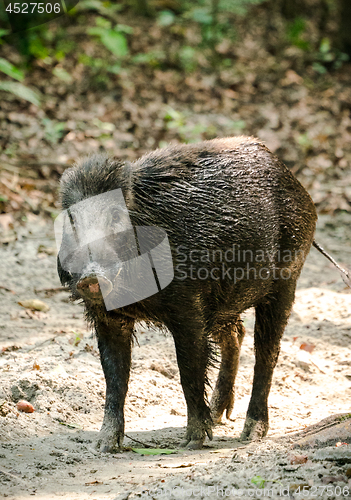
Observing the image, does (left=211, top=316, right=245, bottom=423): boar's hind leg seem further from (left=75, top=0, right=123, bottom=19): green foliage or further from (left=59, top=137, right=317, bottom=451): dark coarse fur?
(left=75, top=0, right=123, bottom=19): green foliage

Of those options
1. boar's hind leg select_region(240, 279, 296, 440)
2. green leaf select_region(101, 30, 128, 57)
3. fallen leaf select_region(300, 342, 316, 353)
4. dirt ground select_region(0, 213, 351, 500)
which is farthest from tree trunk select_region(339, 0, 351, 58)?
boar's hind leg select_region(240, 279, 296, 440)

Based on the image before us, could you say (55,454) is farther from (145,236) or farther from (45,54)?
(45,54)

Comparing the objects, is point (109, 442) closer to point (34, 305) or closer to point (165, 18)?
point (34, 305)

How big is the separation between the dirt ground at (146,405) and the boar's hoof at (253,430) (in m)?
0.09

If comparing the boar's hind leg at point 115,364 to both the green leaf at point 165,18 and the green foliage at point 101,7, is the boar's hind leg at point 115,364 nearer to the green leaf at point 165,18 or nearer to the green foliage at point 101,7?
the green foliage at point 101,7

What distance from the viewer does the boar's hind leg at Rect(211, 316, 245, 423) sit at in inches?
187

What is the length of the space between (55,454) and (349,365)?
3.16 m

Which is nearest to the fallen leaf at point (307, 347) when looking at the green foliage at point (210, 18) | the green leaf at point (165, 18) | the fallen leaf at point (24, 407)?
the fallen leaf at point (24, 407)

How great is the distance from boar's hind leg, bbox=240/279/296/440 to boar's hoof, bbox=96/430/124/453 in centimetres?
110

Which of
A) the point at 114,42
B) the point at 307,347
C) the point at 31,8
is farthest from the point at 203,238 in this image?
the point at 114,42

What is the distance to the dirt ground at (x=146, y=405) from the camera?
2688mm

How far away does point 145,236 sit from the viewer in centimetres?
373

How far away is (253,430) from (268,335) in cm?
75

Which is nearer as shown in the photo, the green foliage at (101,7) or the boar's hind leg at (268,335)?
the boar's hind leg at (268,335)
